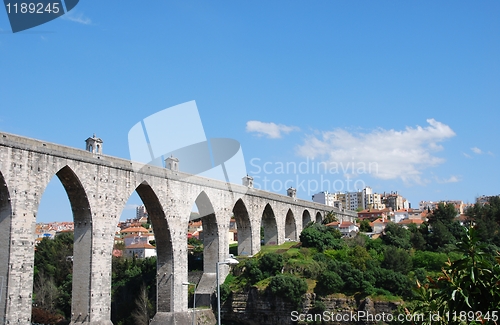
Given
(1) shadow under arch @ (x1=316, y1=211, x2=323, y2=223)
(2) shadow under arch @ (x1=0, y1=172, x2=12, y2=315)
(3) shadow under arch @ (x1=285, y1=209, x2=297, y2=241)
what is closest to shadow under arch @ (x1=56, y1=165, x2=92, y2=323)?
(2) shadow under arch @ (x1=0, y1=172, x2=12, y2=315)

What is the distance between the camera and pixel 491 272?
7.41 m

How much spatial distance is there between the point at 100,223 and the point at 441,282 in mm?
22966

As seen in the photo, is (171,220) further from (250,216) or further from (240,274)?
(250,216)

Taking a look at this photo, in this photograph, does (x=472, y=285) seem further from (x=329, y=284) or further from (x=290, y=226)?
(x=290, y=226)

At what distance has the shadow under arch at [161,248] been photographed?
33219 mm

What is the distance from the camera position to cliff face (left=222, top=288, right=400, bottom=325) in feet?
111

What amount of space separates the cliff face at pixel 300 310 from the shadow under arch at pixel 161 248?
585cm

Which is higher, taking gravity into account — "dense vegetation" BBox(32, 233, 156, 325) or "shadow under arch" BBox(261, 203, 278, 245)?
"shadow under arch" BBox(261, 203, 278, 245)

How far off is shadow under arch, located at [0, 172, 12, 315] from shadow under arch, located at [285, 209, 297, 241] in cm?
3639

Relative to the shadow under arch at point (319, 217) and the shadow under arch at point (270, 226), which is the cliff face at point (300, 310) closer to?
the shadow under arch at point (270, 226)

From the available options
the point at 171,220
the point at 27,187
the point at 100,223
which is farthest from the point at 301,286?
the point at 27,187

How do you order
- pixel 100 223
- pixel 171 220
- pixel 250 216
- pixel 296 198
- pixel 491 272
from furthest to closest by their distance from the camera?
pixel 296 198 → pixel 250 216 → pixel 171 220 → pixel 100 223 → pixel 491 272

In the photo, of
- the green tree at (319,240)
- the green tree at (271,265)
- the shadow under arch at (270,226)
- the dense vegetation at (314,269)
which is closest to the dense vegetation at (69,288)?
the dense vegetation at (314,269)

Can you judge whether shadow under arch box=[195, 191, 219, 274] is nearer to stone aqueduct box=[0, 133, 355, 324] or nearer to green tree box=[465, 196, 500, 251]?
stone aqueduct box=[0, 133, 355, 324]
